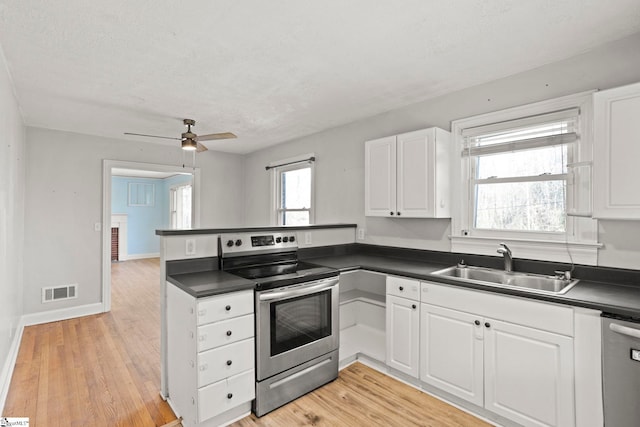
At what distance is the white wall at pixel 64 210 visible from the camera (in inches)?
154

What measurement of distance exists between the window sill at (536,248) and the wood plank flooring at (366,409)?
121 centimetres

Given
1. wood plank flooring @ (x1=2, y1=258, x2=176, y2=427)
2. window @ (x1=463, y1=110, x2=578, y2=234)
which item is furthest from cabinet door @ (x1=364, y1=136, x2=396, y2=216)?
wood plank flooring @ (x1=2, y1=258, x2=176, y2=427)

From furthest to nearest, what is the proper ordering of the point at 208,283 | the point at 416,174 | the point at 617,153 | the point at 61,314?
the point at 61,314 → the point at 416,174 → the point at 208,283 → the point at 617,153

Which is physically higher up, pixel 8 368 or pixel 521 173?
pixel 521 173

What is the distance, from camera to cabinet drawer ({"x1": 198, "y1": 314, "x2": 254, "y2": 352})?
1890 millimetres

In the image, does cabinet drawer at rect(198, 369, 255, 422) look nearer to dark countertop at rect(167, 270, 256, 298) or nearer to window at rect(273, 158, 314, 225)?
dark countertop at rect(167, 270, 256, 298)

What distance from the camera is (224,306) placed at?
1.97m

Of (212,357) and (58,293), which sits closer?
(212,357)

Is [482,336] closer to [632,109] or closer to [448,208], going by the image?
[448,208]

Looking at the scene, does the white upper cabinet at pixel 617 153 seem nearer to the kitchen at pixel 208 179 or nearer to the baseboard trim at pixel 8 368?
the kitchen at pixel 208 179

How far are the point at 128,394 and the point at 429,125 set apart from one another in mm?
3369

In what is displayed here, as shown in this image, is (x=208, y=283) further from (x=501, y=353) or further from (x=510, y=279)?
(x=510, y=279)

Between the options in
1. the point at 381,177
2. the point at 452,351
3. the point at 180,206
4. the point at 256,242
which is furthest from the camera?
the point at 180,206

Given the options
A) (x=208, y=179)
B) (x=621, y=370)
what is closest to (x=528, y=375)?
(x=621, y=370)
